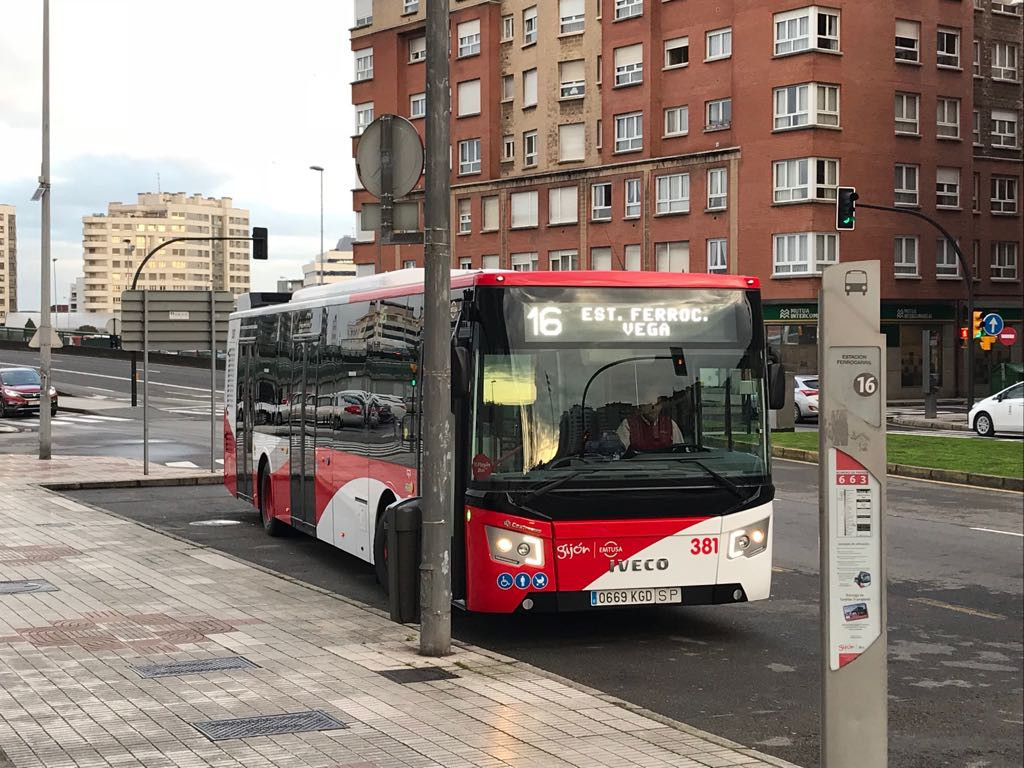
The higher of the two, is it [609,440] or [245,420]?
[609,440]

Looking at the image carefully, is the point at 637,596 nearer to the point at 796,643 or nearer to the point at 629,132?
the point at 796,643

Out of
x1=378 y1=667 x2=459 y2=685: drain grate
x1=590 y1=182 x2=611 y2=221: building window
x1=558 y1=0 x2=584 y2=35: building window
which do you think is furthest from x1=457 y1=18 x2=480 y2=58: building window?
x1=378 y1=667 x2=459 y2=685: drain grate

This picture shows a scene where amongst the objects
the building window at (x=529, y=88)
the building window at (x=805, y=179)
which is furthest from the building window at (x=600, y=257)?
the building window at (x=805, y=179)

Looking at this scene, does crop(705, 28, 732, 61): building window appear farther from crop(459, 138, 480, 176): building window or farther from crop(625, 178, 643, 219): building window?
crop(459, 138, 480, 176): building window

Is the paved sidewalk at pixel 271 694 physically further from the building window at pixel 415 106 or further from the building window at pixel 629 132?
the building window at pixel 415 106

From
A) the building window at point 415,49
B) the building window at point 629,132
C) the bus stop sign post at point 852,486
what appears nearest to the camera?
the bus stop sign post at point 852,486

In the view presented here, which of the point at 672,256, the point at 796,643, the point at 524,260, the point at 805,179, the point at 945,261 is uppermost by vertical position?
the point at 805,179

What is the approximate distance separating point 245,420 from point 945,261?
47975 millimetres

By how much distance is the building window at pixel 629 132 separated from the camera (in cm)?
6362

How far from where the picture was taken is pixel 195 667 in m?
9.07

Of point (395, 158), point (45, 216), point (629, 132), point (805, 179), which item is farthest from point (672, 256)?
point (395, 158)

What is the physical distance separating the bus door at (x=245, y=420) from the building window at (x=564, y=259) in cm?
4848

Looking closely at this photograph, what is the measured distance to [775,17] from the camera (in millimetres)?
57219

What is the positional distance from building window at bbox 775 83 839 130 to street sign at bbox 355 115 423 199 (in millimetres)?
48112
